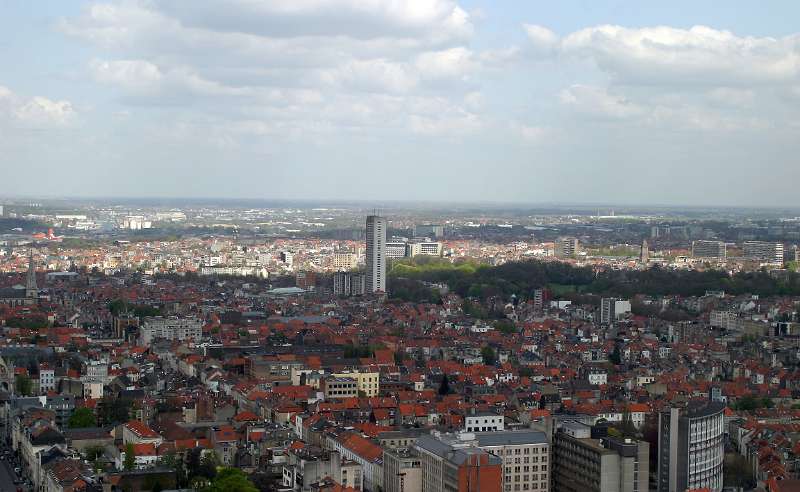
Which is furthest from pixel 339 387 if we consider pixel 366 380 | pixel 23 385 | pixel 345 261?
pixel 345 261

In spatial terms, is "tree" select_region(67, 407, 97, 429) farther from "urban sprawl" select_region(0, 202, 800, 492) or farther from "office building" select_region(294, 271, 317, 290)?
"office building" select_region(294, 271, 317, 290)

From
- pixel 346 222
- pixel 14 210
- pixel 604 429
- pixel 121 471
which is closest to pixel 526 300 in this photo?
pixel 604 429

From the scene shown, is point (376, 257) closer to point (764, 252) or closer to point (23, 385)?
point (23, 385)

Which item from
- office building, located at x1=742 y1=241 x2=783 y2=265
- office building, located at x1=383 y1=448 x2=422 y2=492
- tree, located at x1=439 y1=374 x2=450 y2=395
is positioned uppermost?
office building, located at x1=383 y1=448 x2=422 y2=492

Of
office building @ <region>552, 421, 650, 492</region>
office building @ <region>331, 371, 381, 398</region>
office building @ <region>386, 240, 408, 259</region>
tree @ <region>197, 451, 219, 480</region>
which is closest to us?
office building @ <region>552, 421, 650, 492</region>

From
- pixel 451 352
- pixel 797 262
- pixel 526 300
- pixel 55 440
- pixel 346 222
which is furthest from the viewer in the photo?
pixel 346 222

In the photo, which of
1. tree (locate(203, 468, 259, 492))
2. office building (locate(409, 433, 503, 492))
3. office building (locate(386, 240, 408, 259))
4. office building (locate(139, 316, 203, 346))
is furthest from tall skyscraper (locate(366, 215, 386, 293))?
tree (locate(203, 468, 259, 492))

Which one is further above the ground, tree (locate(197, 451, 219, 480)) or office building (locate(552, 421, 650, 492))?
office building (locate(552, 421, 650, 492))

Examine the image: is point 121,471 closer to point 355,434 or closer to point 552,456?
point 355,434
